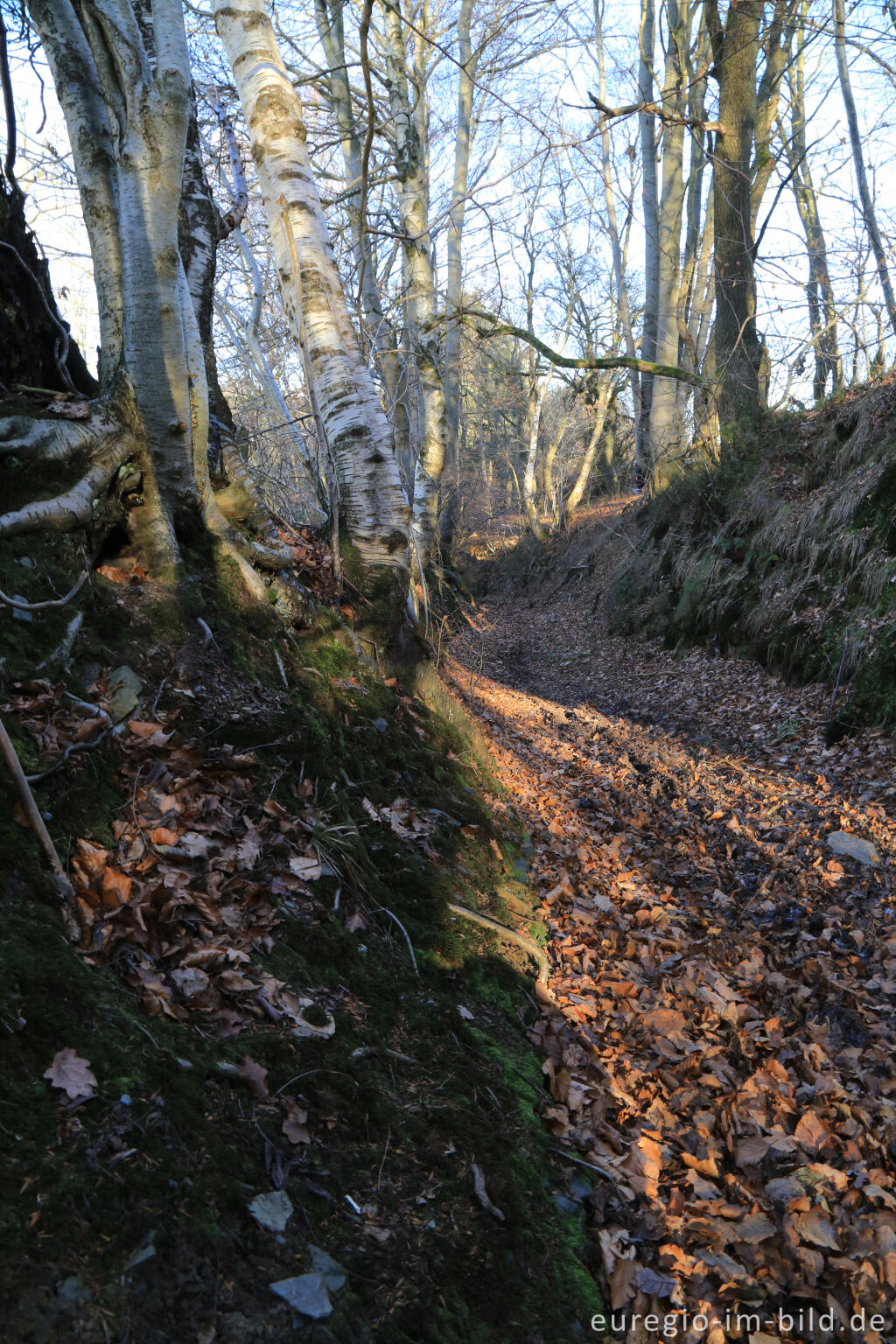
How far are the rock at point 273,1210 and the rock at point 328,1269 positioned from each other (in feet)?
0.28

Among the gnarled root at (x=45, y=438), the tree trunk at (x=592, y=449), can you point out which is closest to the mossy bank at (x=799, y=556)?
the gnarled root at (x=45, y=438)

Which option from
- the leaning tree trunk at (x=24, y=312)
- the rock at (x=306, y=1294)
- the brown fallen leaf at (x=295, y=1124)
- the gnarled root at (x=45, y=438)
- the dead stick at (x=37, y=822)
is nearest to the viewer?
the rock at (x=306, y=1294)

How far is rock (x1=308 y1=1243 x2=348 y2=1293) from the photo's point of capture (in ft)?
5.43

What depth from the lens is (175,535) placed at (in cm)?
414

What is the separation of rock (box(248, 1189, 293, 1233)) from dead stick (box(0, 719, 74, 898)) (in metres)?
1.00

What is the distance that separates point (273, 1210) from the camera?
1.73 m

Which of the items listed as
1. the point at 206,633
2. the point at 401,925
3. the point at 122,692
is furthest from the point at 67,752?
the point at 401,925

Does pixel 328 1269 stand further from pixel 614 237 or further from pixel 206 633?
pixel 614 237

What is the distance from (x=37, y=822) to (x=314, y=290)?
458cm

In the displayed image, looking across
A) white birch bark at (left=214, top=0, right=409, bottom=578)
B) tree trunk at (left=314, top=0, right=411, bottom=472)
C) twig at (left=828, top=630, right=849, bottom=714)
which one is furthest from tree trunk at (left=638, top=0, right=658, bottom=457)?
white birch bark at (left=214, top=0, right=409, bottom=578)

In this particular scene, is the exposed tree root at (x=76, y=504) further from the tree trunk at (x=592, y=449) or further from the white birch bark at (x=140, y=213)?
the tree trunk at (x=592, y=449)

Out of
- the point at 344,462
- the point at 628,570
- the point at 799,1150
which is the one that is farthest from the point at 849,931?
the point at 628,570

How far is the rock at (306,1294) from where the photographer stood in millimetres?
1556

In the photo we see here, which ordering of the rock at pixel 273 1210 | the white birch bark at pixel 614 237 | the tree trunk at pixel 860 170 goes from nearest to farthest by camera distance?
the rock at pixel 273 1210, the tree trunk at pixel 860 170, the white birch bark at pixel 614 237
